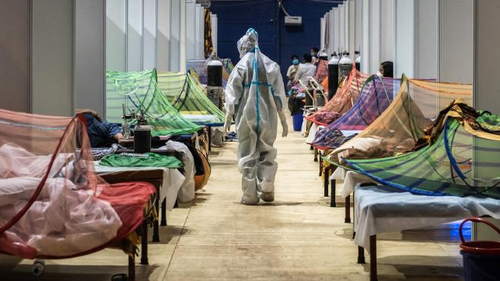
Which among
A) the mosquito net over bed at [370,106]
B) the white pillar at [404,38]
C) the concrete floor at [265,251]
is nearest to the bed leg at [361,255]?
the concrete floor at [265,251]

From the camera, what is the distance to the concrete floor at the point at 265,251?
485cm

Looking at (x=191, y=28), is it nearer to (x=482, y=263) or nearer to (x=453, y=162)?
→ (x=453, y=162)

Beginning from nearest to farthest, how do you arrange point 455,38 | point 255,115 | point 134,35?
point 255,115 < point 455,38 < point 134,35

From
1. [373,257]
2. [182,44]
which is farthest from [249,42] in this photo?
[182,44]

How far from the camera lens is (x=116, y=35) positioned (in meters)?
11.0

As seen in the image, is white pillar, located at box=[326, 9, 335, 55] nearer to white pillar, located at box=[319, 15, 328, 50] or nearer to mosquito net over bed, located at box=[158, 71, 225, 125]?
white pillar, located at box=[319, 15, 328, 50]

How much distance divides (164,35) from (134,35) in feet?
6.27

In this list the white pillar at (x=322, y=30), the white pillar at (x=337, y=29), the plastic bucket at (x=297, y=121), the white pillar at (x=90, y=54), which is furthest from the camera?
the white pillar at (x=322, y=30)

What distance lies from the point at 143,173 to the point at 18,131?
0.95 meters

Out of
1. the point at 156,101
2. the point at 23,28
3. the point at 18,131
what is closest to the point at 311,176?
the point at 156,101

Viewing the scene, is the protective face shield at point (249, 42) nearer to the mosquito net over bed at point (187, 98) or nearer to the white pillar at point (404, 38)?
the white pillar at point (404, 38)

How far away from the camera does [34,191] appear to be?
406 cm

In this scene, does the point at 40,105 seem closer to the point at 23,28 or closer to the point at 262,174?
the point at 23,28

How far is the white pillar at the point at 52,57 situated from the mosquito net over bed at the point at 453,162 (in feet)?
7.78
